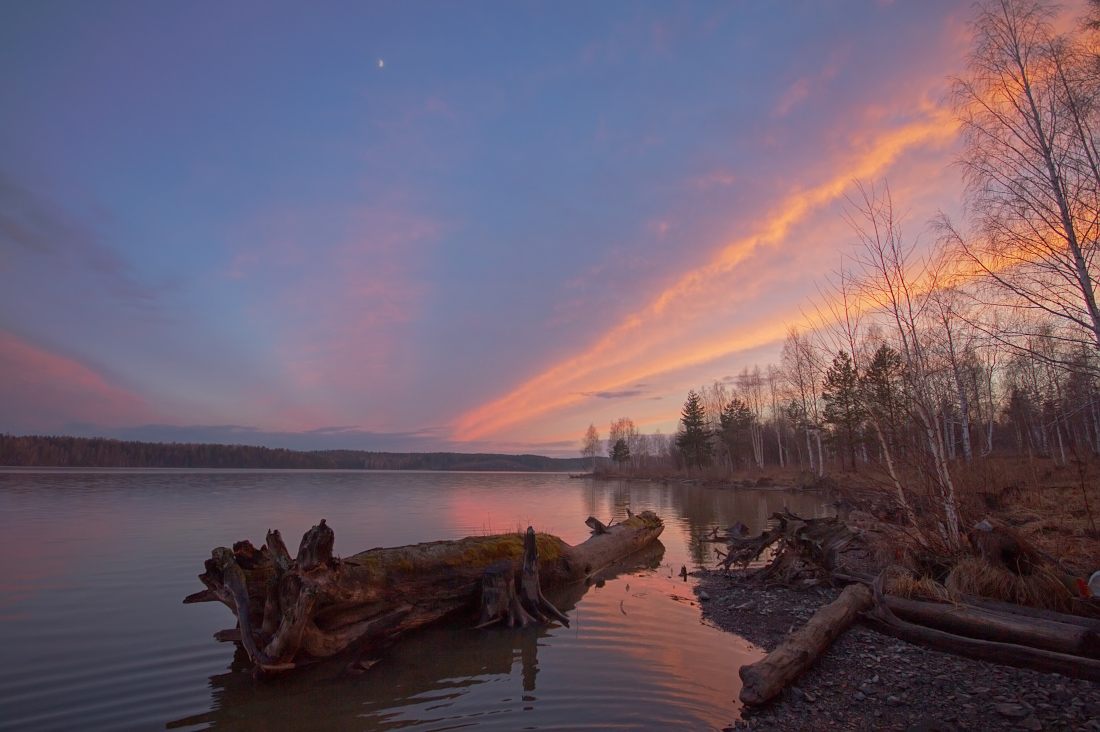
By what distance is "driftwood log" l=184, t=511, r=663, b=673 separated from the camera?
731 cm

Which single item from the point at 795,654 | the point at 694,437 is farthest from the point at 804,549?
the point at 694,437

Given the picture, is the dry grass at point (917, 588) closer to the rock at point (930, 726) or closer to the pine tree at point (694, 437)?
the rock at point (930, 726)

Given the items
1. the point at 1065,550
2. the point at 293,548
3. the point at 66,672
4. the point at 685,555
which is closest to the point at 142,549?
the point at 293,548

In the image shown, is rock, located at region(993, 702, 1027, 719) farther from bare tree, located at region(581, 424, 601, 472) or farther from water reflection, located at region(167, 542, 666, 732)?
bare tree, located at region(581, 424, 601, 472)

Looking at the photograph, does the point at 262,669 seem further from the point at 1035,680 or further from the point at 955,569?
the point at 955,569

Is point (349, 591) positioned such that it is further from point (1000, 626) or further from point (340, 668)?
point (1000, 626)

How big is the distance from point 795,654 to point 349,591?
6615 millimetres

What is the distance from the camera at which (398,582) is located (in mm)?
8984

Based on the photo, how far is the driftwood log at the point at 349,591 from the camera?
24.0ft

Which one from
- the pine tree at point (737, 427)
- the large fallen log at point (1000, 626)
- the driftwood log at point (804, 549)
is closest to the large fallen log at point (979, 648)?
the large fallen log at point (1000, 626)

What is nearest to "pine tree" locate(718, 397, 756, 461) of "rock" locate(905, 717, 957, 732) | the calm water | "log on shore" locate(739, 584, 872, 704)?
the calm water

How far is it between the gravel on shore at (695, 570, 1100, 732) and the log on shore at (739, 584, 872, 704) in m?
0.15

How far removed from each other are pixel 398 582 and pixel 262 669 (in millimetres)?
2430

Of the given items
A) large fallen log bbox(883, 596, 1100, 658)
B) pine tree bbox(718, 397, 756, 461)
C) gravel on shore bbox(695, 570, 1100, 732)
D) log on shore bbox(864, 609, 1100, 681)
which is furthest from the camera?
pine tree bbox(718, 397, 756, 461)
